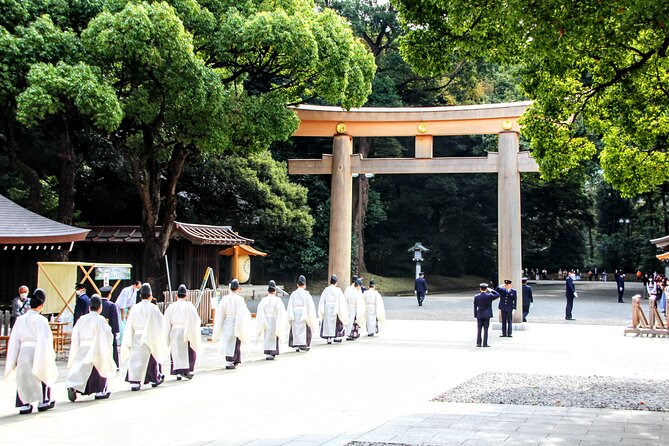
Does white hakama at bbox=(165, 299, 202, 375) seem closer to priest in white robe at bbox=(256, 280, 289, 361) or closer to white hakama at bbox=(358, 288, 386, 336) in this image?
priest in white robe at bbox=(256, 280, 289, 361)

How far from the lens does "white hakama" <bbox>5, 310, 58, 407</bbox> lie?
8.61 metres

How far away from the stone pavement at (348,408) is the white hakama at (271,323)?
0.35 metres

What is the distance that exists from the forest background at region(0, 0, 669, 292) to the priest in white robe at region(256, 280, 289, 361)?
526 centimetres

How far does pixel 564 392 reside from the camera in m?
9.52

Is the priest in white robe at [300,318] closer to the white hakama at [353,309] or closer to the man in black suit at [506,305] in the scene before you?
the white hakama at [353,309]

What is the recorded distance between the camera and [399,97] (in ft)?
135

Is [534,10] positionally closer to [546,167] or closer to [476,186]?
[546,167]

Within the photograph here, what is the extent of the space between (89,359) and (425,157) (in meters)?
13.5

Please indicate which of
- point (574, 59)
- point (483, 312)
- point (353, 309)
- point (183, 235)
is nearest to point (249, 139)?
point (183, 235)

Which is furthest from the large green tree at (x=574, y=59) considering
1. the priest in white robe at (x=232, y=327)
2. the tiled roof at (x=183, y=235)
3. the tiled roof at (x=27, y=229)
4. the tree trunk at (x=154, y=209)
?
the tiled roof at (x=183, y=235)

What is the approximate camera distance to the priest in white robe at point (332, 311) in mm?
16531

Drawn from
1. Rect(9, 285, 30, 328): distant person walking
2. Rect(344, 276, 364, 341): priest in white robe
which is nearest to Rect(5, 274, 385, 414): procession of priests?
Rect(9, 285, 30, 328): distant person walking

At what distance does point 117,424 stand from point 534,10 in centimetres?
721

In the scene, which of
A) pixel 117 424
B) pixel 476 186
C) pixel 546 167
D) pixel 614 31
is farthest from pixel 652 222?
pixel 117 424
